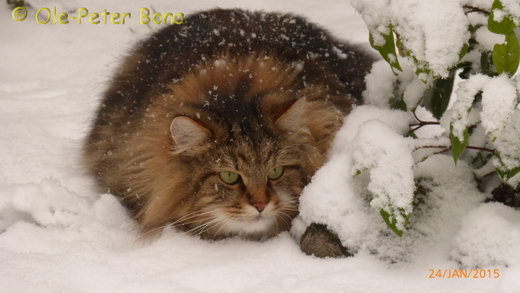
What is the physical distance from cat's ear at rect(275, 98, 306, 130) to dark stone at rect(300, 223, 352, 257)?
1.10 ft

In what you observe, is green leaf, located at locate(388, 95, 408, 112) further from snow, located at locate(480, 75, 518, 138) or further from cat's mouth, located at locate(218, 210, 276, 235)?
cat's mouth, located at locate(218, 210, 276, 235)

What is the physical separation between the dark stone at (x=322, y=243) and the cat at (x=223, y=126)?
166 millimetres

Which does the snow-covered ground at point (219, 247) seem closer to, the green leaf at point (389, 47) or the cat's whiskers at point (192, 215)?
the cat's whiskers at point (192, 215)

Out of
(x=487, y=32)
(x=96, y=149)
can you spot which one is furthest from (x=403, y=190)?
(x=96, y=149)

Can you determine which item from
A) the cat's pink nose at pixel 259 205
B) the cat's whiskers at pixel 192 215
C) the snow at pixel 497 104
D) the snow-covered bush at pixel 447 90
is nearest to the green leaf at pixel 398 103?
the snow-covered bush at pixel 447 90

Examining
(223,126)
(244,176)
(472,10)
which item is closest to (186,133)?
(223,126)

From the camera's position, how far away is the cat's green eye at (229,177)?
6.32ft

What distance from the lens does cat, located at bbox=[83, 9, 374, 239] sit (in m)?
1.92

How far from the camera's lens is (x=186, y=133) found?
1887 millimetres

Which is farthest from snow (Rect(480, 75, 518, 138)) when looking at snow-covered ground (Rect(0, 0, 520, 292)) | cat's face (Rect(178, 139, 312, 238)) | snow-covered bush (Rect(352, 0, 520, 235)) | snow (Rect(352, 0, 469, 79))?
cat's face (Rect(178, 139, 312, 238))

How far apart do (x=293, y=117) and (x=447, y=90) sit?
19.3 inches

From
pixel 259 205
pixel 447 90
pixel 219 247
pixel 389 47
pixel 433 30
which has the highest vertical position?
pixel 433 30

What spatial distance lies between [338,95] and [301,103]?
0.41 metres

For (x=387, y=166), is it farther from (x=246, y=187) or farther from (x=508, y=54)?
(x=246, y=187)
